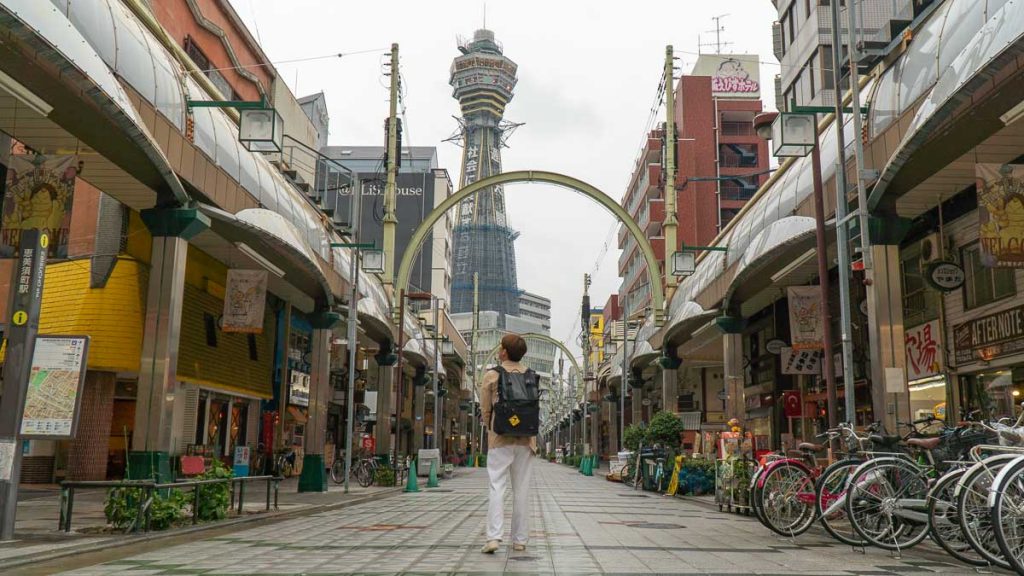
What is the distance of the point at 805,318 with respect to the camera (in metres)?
19.5

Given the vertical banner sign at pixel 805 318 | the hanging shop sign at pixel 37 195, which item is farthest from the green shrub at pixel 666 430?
Result: the hanging shop sign at pixel 37 195

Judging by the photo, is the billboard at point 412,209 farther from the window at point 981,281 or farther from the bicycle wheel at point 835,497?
the bicycle wheel at point 835,497

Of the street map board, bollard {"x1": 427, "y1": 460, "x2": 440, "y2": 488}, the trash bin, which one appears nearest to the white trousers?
the street map board

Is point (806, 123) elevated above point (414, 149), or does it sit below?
below

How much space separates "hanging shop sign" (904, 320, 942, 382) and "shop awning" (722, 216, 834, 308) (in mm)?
3057

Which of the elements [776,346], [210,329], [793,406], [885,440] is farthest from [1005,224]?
[210,329]

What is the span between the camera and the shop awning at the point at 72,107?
→ 947cm

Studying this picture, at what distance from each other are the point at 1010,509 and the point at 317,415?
18396 millimetres

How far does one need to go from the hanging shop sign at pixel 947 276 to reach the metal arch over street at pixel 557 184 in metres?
20.9

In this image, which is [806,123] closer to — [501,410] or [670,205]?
[501,410]

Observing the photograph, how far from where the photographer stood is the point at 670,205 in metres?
37.1

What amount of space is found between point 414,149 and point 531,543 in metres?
108

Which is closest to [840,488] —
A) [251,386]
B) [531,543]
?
[531,543]

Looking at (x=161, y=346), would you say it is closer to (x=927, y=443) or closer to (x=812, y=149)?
(x=927, y=443)
